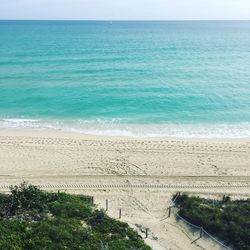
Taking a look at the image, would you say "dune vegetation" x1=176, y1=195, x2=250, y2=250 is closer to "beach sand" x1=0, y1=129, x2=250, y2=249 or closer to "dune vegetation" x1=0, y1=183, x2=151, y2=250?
"beach sand" x1=0, y1=129, x2=250, y2=249

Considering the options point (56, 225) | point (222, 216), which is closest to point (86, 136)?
point (56, 225)

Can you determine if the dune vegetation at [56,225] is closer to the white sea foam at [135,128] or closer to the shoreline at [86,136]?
the shoreline at [86,136]

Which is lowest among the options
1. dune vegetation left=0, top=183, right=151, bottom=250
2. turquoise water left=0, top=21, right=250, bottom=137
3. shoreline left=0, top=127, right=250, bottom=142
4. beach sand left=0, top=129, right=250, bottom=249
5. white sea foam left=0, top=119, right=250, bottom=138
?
dune vegetation left=0, top=183, right=151, bottom=250

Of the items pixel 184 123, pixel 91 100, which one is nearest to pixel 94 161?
pixel 184 123

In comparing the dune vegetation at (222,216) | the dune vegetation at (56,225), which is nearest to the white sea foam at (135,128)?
the dune vegetation at (222,216)

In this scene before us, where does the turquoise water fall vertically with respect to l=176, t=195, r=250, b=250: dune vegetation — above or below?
above

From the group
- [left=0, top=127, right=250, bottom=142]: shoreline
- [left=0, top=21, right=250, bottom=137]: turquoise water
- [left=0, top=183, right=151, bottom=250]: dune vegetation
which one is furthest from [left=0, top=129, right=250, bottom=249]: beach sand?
[left=0, top=21, right=250, bottom=137]: turquoise water

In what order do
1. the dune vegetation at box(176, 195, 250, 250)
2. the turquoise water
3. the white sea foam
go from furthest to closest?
the turquoise water, the white sea foam, the dune vegetation at box(176, 195, 250, 250)
